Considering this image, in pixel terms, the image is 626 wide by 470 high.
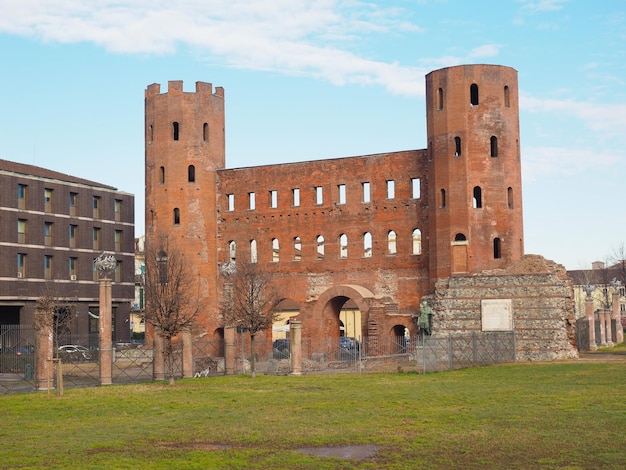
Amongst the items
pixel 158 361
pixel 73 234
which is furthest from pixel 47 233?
pixel 158 361

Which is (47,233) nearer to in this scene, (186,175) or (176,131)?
(186,175)

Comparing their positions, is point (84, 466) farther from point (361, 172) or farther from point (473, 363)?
point (361, 172)

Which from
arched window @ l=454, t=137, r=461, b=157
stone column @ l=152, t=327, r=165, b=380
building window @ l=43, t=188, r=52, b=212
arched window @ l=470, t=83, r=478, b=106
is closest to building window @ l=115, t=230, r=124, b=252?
building window @ l=43, t=188, r=52, b=212

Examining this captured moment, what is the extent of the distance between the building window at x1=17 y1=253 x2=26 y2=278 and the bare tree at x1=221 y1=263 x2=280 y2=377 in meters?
15.2

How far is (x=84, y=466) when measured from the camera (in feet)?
48.1

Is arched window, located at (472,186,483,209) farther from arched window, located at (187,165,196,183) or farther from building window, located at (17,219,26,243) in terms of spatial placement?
building window, located at (17,219,26,243)

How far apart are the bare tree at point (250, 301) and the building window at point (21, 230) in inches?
621

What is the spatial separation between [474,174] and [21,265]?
1228 inches

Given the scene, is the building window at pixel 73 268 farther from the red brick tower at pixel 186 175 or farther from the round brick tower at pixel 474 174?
the round brick tower at pixel 474 174

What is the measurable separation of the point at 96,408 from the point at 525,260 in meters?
27.0

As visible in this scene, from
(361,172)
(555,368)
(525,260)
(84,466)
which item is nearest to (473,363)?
(555,368)

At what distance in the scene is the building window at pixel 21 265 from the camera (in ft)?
195

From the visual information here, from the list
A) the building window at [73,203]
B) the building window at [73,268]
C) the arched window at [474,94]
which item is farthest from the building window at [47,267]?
the arched window at [474,94]

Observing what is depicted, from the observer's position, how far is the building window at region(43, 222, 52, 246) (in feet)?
203
